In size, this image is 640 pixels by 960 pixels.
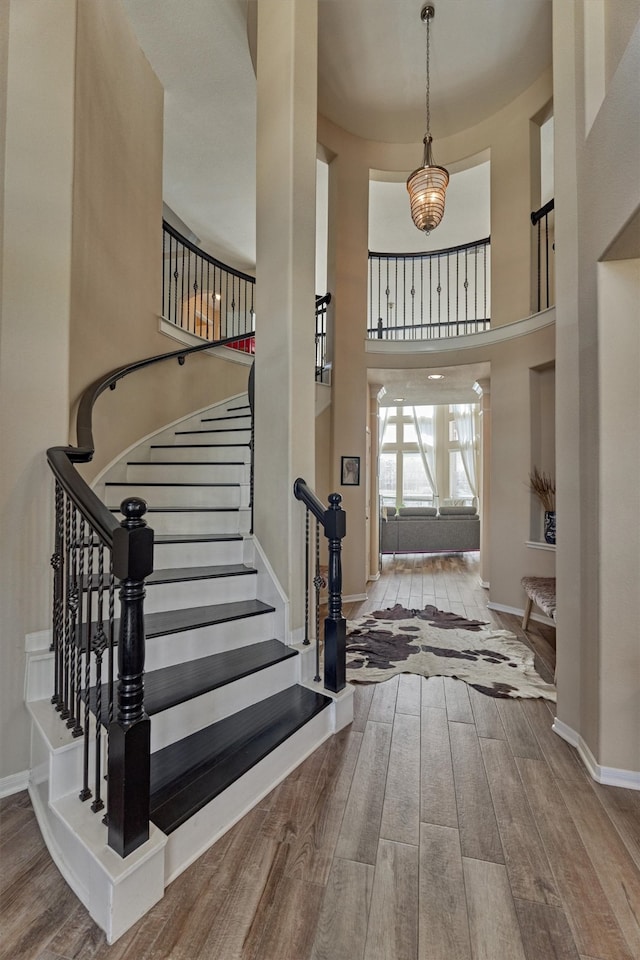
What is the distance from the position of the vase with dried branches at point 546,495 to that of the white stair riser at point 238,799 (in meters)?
3.04

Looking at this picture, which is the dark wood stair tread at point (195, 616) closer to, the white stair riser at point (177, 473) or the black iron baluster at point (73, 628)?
the black iron baluster at point (73, 628)

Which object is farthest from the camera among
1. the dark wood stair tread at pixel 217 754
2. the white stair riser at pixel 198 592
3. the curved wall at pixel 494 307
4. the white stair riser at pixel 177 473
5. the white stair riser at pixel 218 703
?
the curved wall at pixel 494 307

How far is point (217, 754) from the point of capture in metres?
1.80

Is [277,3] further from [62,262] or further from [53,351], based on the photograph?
[53,351]

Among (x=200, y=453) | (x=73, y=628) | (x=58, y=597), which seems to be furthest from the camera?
(x=200, y=453)

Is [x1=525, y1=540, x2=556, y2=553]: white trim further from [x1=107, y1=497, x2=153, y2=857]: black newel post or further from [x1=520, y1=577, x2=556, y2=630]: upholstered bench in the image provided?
[x1=107, y1=497, x2=153, y2=857]: black newel post

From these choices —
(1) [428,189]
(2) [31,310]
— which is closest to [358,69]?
(1) [428,189]

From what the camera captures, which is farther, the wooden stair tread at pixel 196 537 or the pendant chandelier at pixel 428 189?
the pendant chandelier at pixel 428 189

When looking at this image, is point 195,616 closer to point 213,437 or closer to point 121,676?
point 121,676

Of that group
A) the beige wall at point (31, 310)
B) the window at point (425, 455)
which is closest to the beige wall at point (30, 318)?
the beige wall at point (31, 310)

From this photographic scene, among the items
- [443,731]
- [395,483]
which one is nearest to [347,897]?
[443,731]

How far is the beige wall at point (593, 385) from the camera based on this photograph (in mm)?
1954

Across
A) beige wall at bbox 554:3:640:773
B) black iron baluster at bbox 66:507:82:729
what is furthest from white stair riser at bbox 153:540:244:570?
beige wall at bbox 554:3:640:773

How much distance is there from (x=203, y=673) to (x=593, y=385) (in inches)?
92.8
